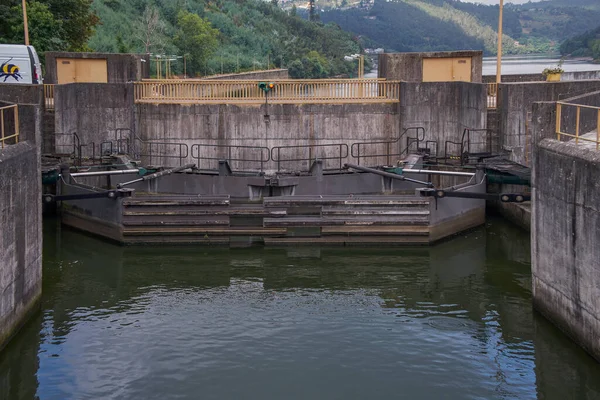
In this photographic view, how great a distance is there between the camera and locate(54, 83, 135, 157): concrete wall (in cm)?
2692

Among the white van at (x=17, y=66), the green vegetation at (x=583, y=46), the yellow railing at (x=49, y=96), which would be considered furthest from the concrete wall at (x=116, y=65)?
the green vegetation at (x=583, y=46)

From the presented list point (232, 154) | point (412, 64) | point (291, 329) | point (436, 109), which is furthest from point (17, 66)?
point (291, 329)

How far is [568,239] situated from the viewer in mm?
14547

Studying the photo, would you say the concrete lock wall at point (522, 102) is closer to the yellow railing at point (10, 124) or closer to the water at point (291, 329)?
the water at point (291, 329)

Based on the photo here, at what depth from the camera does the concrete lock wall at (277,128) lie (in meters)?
27.1

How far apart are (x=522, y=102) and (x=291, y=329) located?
12876mm

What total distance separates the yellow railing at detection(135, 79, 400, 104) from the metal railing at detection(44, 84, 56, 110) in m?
2.68

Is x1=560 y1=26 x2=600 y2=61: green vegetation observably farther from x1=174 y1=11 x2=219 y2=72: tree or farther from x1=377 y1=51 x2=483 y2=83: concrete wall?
x1=377 y1=51 x2=483 y2=83: concrete wall

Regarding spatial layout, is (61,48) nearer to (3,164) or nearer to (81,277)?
(81,277)

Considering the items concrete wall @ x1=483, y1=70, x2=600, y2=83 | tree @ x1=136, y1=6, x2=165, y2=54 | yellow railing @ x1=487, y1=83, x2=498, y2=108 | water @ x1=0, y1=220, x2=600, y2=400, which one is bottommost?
water @ x1=0, y1=220, x2=600, y2=400

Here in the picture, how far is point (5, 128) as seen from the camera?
16.7 m

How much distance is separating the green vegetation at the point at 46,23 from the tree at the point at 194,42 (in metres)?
24.8

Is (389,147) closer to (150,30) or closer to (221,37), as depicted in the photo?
(150,30)

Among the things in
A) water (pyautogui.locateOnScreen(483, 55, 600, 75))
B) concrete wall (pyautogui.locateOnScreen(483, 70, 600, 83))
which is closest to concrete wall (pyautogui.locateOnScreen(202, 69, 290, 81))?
water (pyautogui.locateOnScreen(483, 55, 600, 75))
